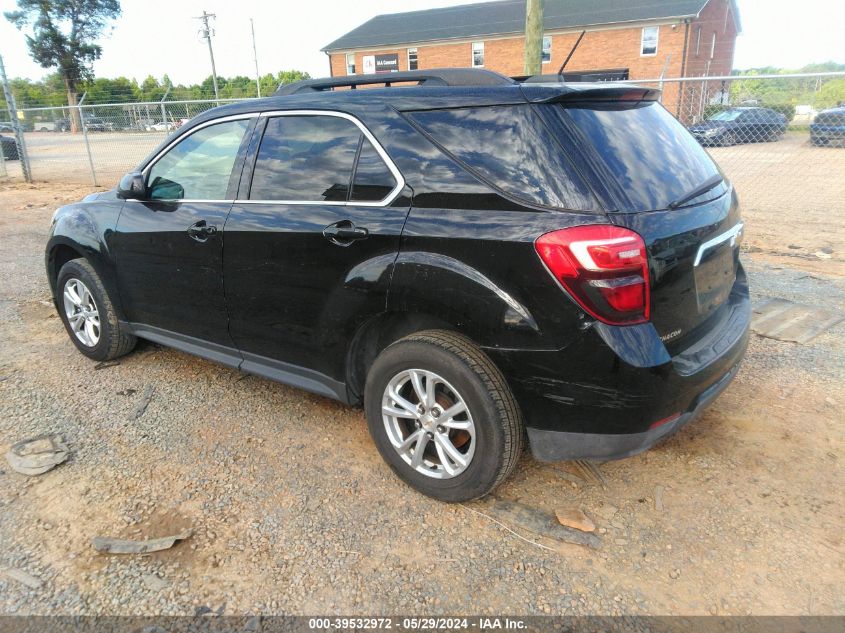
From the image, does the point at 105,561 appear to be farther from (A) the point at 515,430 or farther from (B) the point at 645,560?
(B) the point at 645,560

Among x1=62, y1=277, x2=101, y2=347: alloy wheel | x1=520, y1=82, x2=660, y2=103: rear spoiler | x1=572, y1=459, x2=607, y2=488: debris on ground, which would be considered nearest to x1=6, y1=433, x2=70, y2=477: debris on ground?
x1=62, y1=277, x2=101, y2=347: alloy wheel

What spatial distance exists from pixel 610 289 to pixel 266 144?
6.67 feet

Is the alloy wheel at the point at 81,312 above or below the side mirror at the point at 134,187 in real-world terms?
below

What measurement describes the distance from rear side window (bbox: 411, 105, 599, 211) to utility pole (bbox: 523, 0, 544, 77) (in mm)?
5459

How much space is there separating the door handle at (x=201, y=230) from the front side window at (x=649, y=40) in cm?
3779

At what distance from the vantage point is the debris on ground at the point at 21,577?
230cm

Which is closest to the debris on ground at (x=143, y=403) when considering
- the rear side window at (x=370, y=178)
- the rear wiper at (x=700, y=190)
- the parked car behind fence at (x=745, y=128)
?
the rear side window at (x=370, y=178)

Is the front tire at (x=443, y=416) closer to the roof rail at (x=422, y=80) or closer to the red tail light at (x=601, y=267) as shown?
the red tail light at (x=601, y=267)

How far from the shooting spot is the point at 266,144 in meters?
3.19

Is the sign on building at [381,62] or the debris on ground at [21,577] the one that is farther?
the sign on building at [381,62]

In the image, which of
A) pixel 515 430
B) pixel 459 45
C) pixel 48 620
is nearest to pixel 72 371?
pixel 48 620

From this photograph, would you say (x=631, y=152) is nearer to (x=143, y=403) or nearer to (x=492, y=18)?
(x=143, y=403)

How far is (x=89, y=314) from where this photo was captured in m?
4.25

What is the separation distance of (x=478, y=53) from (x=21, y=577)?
4321 cm
